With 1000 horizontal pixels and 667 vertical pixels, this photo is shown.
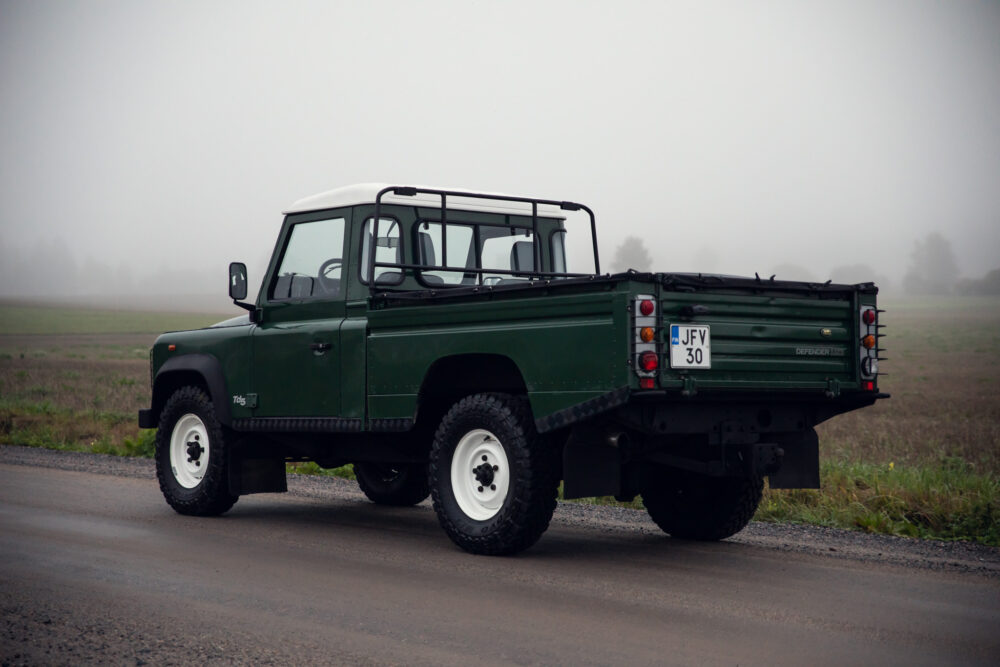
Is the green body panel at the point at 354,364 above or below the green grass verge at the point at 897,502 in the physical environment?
above

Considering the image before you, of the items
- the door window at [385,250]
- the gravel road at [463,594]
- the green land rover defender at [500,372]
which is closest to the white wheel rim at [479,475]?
the green land rover defender at [500,372]

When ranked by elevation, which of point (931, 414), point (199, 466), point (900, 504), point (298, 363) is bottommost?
point (931, 414)

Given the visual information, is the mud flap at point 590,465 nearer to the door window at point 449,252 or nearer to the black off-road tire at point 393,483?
the door window at point 449,252

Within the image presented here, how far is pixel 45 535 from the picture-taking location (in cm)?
847

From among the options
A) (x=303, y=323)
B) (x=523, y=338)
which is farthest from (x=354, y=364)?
(x=523, y=338)

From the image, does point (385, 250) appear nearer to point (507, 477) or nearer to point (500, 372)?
point (500, 372)

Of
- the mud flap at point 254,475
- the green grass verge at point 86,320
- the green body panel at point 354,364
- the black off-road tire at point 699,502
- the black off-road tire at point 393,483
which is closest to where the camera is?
the black off-road tire at point 699,502

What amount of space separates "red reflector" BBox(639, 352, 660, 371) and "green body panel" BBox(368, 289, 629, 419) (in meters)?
0.10

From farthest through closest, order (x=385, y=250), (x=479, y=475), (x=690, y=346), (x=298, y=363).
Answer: (x=298, y=363) < (x=385, y=250) < (x=479, y=475) < (x=690, y=346)

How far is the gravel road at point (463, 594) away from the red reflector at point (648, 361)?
1251 millimetres

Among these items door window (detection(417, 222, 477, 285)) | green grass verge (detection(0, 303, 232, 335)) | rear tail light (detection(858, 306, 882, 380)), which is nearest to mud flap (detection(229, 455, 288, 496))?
door window (detection(417, 222, 477, 285))

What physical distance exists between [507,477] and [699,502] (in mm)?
1868

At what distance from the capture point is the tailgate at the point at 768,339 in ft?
23.6

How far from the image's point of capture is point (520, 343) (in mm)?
7594
